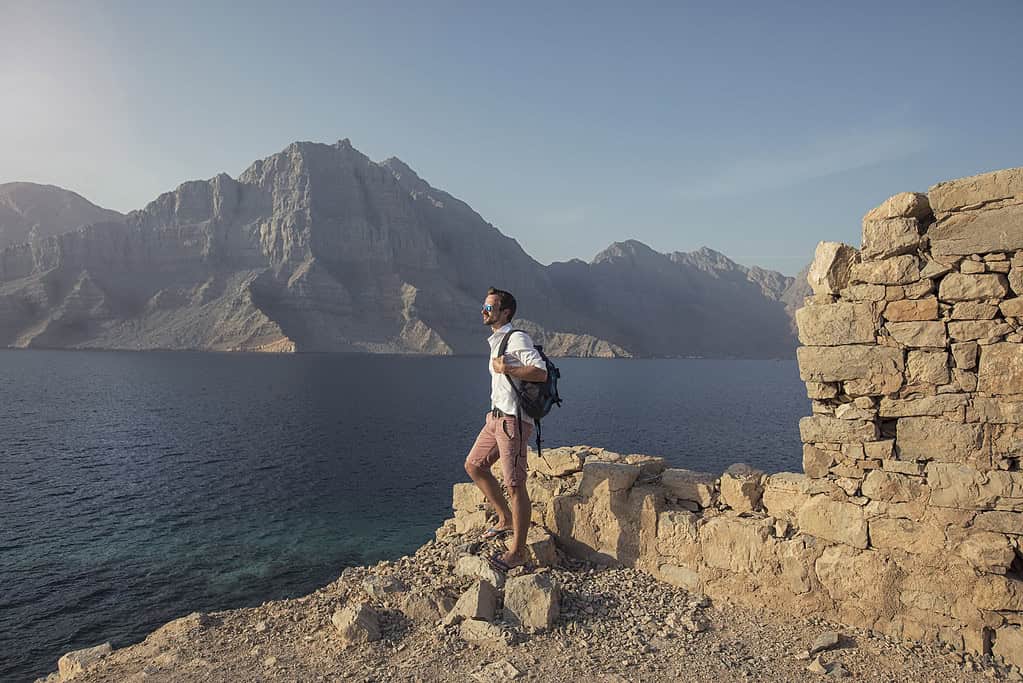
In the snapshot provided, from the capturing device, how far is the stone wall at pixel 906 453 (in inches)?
222

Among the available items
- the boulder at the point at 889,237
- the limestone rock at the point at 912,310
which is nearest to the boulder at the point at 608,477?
the limestone rock at the point at 912,310

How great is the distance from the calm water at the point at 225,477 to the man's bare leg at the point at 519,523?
44.4 feet

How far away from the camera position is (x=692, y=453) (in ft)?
133

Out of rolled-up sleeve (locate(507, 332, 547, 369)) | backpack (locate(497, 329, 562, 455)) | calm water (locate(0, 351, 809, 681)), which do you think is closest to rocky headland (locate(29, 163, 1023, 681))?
backpack (locate(497, 329, 562, 455))

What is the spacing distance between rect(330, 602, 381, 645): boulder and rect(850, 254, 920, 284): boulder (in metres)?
6.46

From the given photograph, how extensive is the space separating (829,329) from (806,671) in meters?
3.53

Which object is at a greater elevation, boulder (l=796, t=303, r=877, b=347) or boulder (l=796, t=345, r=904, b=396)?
boulder (l=796, t=303, r=877, b=347)

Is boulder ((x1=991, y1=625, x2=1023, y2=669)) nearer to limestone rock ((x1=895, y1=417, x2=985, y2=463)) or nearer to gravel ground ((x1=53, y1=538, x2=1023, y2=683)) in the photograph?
gravel ground ((x1=53, y1=538, x2=1023, y2=683))

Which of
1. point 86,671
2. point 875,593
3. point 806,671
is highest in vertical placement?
point 875,593

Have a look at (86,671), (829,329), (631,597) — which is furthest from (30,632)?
(829,329)

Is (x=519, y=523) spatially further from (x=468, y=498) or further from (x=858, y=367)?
(x=858, y=367)

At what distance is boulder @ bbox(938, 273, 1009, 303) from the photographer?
571 centimetres

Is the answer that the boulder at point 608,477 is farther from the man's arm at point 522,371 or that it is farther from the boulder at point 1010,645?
the boulder at point 1010,645

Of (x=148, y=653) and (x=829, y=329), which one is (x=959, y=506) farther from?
(x=148, y=653)
